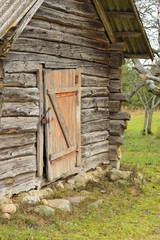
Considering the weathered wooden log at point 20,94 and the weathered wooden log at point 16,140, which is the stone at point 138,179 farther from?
the weathered wooden log at point 20,94

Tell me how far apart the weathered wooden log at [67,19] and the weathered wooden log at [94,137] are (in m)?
2.36

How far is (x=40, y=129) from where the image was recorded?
8133 mm

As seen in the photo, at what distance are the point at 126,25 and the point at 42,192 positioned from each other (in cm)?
457

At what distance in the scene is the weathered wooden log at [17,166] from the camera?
23.8 feet

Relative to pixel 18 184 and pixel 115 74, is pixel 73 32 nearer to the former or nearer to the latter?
pixel 115 74

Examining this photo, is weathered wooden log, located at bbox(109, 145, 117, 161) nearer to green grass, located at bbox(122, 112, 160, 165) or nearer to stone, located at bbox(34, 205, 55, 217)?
green grass, located at bbox(122, 112, 160, 165)

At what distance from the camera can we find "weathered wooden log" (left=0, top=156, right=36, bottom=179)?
7253 millimetres

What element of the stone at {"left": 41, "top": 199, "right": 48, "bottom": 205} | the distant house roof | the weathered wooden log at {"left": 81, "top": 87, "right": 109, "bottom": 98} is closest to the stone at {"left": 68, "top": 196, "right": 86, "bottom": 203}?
the stone at {"left": 41, "top": 199, "right": 48, "bottom": 205}

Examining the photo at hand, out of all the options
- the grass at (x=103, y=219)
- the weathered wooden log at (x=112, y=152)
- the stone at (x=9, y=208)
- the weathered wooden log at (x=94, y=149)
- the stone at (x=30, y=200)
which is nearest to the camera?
the grass at (x=103, y=219)

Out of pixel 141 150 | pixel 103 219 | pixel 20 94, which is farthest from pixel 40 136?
pixel 141 150

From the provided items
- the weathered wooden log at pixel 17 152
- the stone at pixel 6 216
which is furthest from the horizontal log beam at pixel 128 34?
the stone at pixel 6 216

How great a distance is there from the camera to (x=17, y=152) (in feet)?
24.8

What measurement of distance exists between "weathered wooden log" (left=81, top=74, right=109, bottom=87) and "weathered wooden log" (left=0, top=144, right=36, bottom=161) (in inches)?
91.1

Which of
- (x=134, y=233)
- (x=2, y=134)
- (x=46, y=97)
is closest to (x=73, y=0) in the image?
(x=46, y=97)
